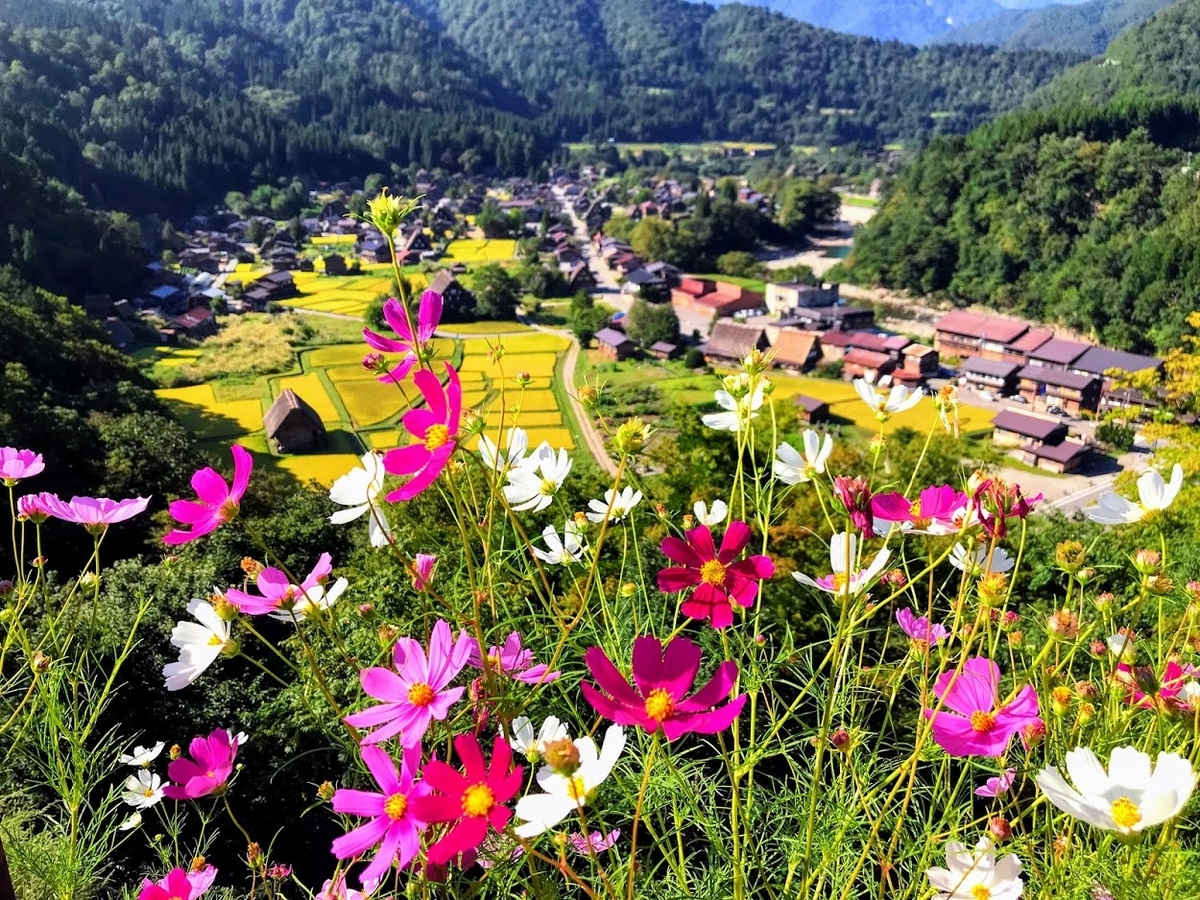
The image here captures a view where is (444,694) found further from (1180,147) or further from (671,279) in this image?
(1180,147)

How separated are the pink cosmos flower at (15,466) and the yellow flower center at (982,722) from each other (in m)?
0.96

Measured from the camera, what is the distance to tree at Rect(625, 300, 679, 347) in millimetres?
20562

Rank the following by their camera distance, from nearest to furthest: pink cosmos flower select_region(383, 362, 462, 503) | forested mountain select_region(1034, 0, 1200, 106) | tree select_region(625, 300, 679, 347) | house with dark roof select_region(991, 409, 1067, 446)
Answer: pink cosmos flower select_region(383, 362, 462, 503) → house with dark roof select_region(991, 409, 1067, 446) → tree select_region(625, 300, 679, 347) → forested mountain select_region(1034, 0, 1200, 106)

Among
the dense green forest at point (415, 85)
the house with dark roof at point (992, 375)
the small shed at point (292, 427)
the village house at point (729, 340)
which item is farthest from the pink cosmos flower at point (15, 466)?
the dense green forest at point (415, 85)

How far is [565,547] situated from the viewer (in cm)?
100

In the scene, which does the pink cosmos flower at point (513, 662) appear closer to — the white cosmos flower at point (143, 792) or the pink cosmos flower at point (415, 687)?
the pink cosmos flower at point (415, 687)

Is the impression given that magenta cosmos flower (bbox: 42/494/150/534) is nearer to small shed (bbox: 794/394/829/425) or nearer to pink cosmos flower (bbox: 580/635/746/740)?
pink cosmos flower (bbox: 580/635/746/740)

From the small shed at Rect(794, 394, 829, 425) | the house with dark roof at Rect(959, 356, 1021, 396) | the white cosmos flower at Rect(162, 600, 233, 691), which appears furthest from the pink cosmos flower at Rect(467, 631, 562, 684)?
the house with dark roof at Rect(959, 356, 1021, 396)

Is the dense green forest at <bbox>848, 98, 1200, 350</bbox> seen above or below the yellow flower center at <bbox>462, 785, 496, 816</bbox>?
below

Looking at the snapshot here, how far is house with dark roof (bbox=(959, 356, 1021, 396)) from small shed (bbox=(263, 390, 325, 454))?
14420 millimetres

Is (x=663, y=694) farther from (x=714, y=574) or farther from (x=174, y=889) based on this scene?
(x=174, y=889)

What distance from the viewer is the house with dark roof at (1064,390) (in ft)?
56.0

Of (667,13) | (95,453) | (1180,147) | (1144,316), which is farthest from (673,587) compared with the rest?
(667,13)

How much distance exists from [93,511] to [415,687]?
535 millimetres
